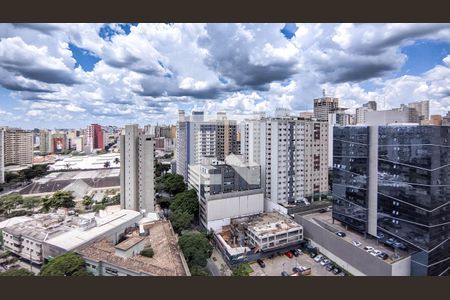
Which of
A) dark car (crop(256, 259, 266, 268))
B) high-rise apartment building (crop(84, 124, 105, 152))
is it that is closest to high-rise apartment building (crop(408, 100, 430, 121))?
dark car (crop(256, 259, 266, 268))

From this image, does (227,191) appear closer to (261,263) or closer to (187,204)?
(187,204)

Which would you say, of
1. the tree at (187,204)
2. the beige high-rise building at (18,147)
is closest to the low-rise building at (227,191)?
the tree at (187,204)

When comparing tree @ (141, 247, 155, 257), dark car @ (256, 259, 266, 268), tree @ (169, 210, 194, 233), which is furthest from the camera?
tree @ (169, 210, 194, 233)

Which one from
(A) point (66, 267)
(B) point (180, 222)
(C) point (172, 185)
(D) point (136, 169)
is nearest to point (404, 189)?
(B) point (180, 222)

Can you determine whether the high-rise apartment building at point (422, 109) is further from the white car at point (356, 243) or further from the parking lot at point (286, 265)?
the parking lot at point (286, 265)

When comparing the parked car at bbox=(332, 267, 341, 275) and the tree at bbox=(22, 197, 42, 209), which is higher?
the tree at bbox=(22, 197, 42, 209)

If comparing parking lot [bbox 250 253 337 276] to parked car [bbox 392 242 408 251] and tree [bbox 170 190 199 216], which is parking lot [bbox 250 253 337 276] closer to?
parked car [bbox 392 242 408 251]
